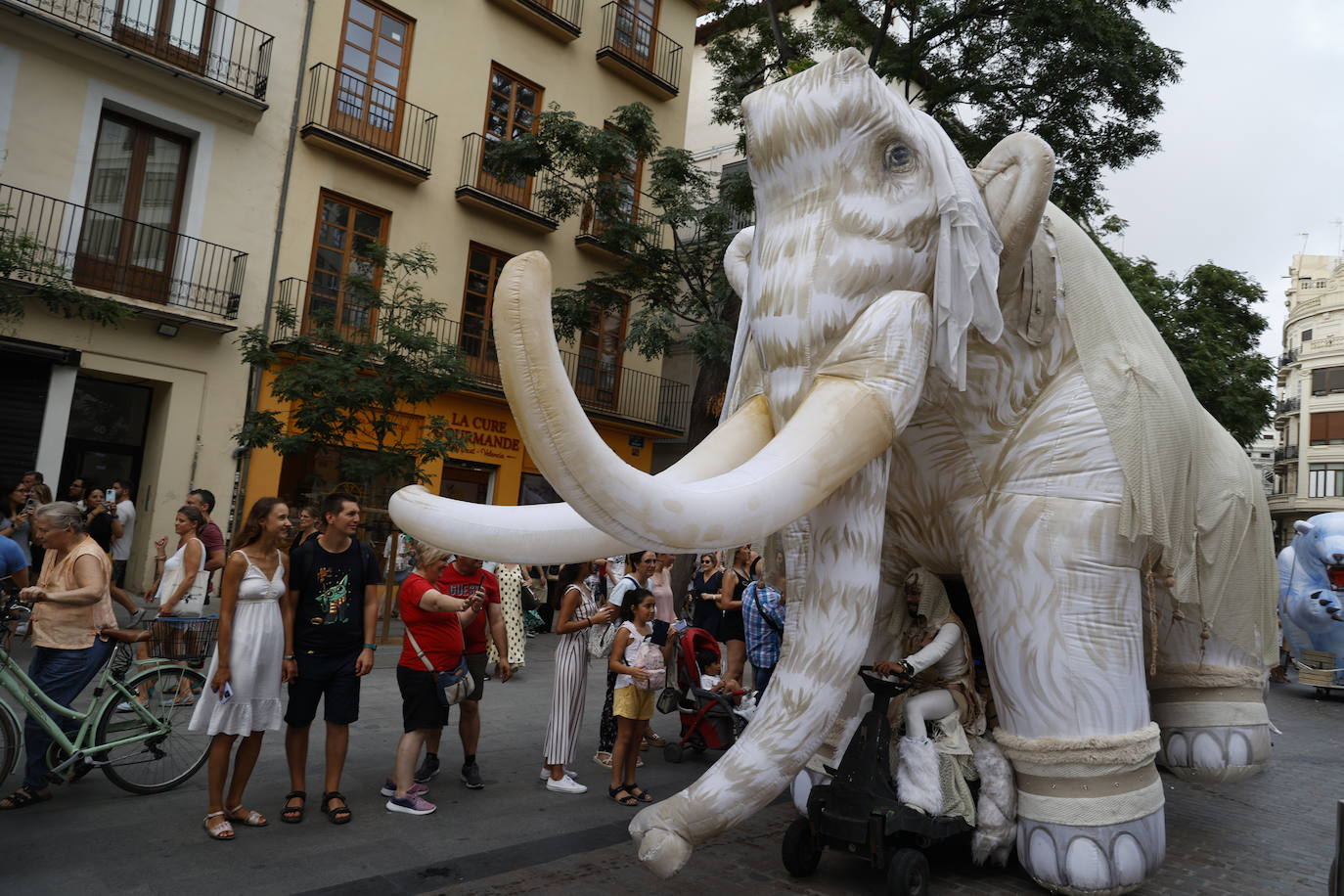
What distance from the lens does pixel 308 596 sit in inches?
176

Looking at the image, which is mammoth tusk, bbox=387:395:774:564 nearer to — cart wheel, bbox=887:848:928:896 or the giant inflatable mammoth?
the giant inflatable mammoth

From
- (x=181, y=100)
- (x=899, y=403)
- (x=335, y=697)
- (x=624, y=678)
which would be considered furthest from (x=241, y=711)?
(x=181, y=100)

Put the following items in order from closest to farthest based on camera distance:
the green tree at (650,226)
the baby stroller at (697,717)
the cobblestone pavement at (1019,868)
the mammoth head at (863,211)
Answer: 1. the mammoth head at (863,211)
2. the cobblestone pavement at (1019,868)
3. the baby stroller at (697,717)
4. the green tree at (650,226)

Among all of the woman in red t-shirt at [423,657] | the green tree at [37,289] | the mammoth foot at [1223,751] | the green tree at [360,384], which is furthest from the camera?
the green tree at [360,384]

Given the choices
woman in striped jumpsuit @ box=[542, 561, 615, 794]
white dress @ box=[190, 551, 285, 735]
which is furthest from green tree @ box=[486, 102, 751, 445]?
white dress @ box=[190, 551, 285, 735]

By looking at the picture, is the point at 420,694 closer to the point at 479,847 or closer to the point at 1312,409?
the point at 479,847

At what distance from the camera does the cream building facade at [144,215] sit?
1100 cm

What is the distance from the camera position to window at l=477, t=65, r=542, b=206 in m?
15.5

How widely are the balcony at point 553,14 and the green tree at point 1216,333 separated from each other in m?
9.77

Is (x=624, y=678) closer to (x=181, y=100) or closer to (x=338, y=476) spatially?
(x=338, y=476)

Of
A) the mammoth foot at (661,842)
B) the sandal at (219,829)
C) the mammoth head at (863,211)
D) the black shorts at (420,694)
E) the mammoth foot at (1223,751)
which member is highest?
the mammoth head at (863,211)

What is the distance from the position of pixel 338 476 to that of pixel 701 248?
6334 mm

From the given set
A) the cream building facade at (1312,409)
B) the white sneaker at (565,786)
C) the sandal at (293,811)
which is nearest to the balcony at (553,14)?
the white sneaker at (565,786)

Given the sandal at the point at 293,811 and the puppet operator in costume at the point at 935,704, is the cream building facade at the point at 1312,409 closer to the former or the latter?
the puppet operator in costume at the point at 935,704
